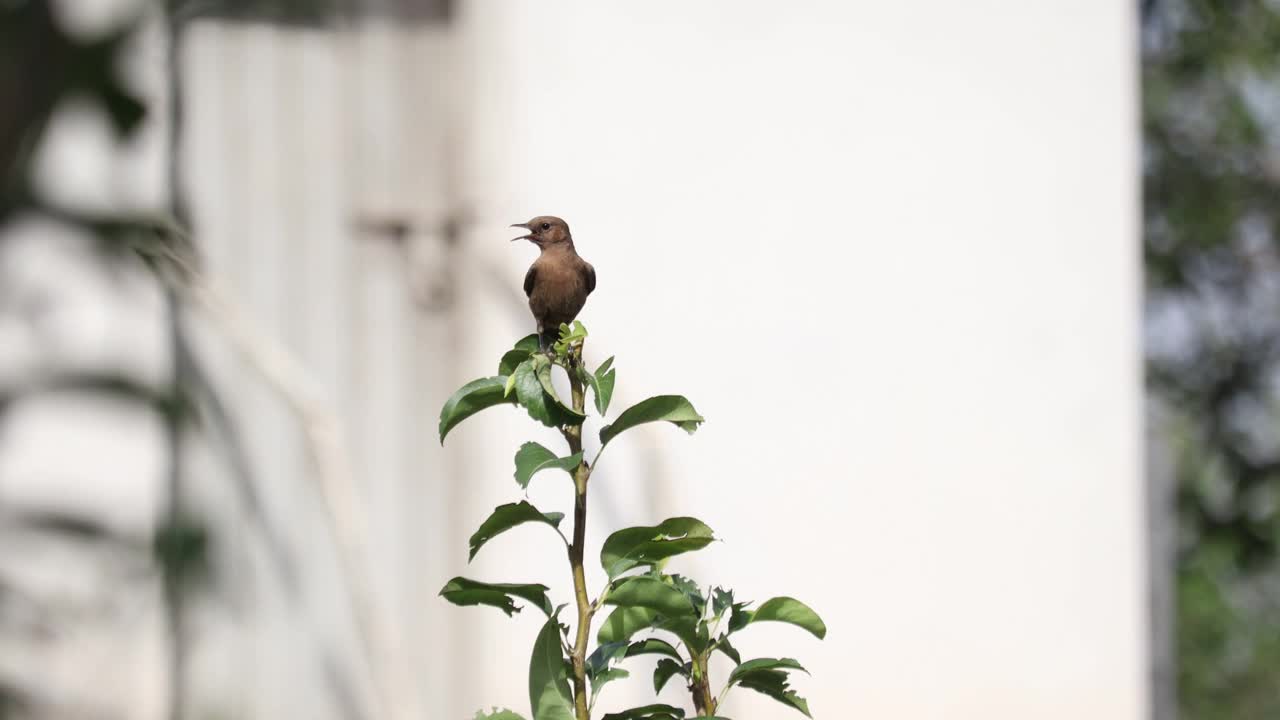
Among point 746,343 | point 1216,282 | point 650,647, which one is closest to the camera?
point 650,647

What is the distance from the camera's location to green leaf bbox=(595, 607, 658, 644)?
64 cm

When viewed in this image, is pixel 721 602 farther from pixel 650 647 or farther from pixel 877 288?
pixel 877 288

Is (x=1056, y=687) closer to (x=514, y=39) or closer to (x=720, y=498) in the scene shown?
(x=720, y=498)

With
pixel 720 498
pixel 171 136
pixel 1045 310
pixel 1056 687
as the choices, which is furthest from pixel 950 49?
pixel 171 136

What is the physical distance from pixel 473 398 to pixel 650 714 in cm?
23

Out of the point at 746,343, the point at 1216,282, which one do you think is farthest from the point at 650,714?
the point at 1216,282

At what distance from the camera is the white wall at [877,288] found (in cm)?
112

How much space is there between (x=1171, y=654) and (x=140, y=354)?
1747 mm

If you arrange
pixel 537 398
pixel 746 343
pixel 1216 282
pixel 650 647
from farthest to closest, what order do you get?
1. pixel 1216 282
2. pixel 746 343
3. pixel 650 647
4. pixel 537 398

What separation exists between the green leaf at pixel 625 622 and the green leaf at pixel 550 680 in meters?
0.04

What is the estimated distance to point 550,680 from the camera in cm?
61

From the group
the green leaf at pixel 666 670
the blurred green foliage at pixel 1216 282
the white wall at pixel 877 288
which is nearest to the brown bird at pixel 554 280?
the green leaf at pixel 666 670

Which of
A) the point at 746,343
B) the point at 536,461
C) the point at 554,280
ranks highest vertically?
the point at 746,343

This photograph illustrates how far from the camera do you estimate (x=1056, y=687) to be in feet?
3.64
